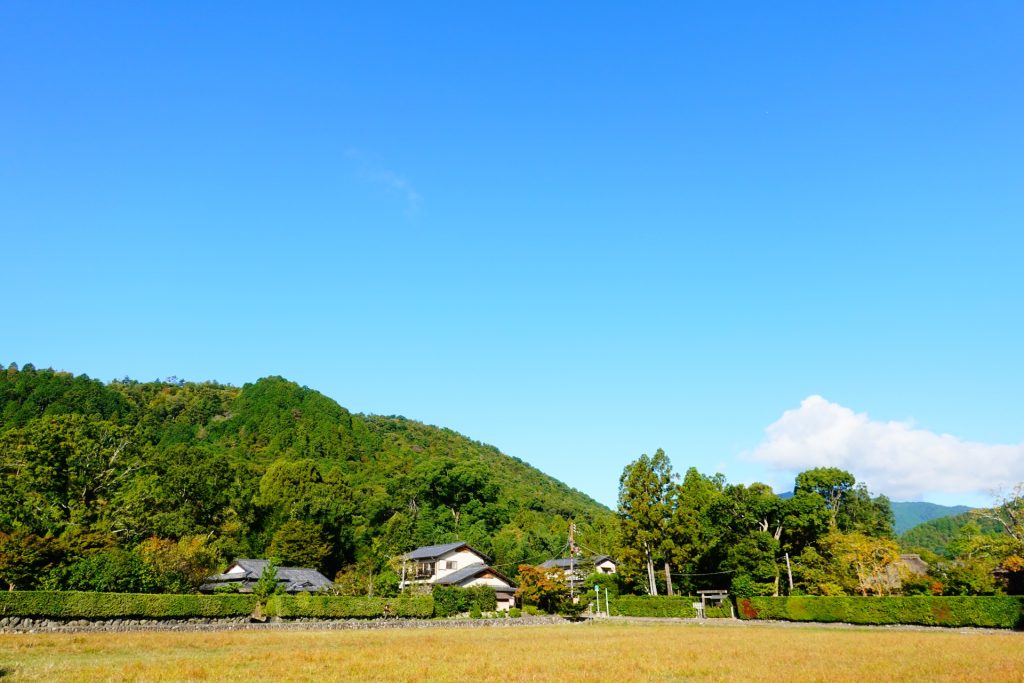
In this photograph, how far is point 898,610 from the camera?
45.7 metres

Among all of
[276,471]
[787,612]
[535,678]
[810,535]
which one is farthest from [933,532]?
[535,678]

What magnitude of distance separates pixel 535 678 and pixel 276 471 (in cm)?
8208

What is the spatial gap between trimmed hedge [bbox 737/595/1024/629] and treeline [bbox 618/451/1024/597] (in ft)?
22.8

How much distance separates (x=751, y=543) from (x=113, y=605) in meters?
54.7

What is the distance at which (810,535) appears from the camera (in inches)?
2638

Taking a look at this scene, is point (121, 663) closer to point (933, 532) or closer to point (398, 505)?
point (398, 505)

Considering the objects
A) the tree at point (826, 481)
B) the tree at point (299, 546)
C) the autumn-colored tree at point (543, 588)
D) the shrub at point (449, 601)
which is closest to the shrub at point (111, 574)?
the shrub at point (449, 601)

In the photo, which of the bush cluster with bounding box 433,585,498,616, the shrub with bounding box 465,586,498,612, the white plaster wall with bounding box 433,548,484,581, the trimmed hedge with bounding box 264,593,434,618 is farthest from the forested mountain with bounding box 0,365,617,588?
the bush cluster with bounding box 433,585,498,616

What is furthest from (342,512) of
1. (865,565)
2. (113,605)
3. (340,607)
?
(865,565)

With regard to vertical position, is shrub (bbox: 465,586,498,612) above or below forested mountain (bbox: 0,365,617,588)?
below

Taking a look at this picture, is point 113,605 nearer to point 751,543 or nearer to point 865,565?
point 751,543

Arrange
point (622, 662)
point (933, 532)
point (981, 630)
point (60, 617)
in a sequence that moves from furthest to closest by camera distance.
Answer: point (933, 532), point (981, 630), point (60, 617), point (622, 662)

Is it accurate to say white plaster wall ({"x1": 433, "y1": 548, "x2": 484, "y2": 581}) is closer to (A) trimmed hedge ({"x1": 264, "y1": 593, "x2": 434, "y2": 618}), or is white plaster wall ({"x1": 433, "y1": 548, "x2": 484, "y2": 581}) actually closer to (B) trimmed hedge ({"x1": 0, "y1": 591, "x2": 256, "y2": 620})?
(A) trimmed hedge ({"x1": 264, "y1": 593, "x2": 434, "y2": 618})

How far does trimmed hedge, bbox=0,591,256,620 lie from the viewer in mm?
35156
